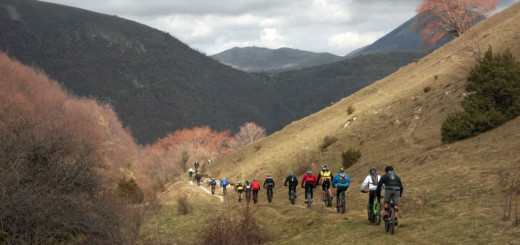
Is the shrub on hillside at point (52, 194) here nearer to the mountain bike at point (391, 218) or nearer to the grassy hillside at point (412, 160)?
the grassy hillside at point (412, 160)

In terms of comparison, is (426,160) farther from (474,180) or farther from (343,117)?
A: (343,117)

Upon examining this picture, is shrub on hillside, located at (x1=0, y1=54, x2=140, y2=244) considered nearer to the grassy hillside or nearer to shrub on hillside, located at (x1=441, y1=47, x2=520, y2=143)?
the grassy hillside

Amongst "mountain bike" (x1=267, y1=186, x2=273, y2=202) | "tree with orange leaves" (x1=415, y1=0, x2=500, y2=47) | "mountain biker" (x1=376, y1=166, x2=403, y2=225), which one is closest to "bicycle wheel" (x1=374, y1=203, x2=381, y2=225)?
"mountain biker" (x1=376, y1=166, x2=403, y2=225)

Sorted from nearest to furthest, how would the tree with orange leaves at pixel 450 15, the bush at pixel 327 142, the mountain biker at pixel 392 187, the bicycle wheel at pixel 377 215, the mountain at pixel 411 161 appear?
the mountain biker at pixel 392 187, the mountain at pixel 411 161, the bicycle wheel at pixel 377 215, the bush at pixel 327 142, the tree with orange leaves at pixel 450 15

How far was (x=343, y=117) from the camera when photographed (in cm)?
4881

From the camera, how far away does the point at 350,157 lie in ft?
113

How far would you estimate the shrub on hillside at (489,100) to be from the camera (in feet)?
82.1

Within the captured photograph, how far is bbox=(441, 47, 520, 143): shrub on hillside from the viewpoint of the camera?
2502 cm

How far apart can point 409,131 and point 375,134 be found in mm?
4364

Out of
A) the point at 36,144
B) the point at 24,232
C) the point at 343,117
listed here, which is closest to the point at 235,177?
the point at 343,117

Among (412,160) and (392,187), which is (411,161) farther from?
(392,187)

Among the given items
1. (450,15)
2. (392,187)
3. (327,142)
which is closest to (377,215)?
(392,187)

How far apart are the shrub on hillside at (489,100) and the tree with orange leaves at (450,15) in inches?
1579

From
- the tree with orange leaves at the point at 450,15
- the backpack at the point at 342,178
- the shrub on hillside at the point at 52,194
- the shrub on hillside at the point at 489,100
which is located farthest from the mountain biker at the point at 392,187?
the tree with orange leaves at the point at 450,15
